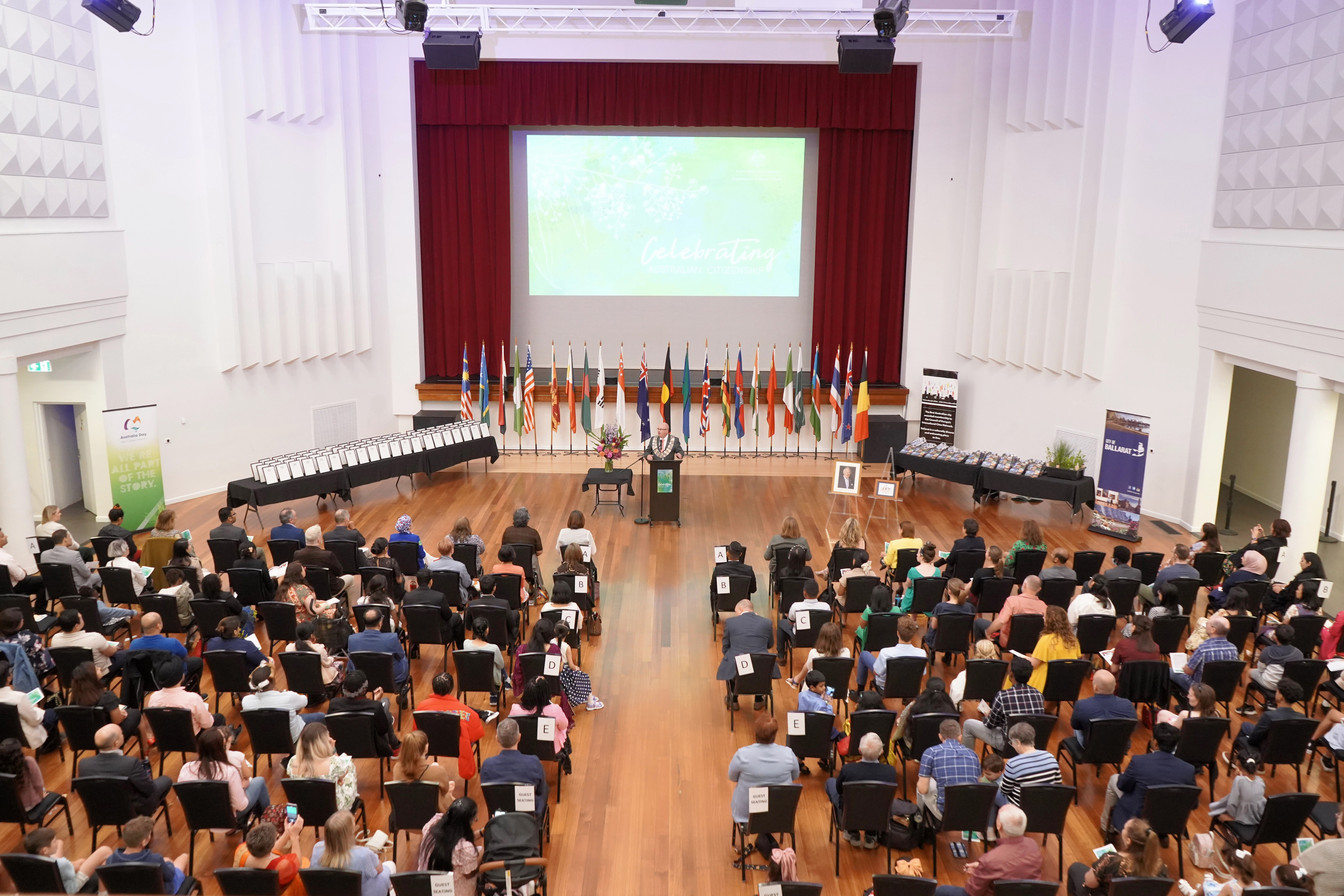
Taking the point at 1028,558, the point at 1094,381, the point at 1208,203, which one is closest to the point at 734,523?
the point at 1028,558

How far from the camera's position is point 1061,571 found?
1070 centimetres

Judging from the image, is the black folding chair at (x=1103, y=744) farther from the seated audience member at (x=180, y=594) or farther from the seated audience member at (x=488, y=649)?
the seated audience member at (x=180, y=594)

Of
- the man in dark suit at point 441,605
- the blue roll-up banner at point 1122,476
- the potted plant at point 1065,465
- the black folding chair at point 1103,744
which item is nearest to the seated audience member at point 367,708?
the man in dark suit at point 441,605

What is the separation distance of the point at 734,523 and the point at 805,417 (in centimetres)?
591

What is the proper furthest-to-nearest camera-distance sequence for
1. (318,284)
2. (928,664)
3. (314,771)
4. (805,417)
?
(805,417)
(318,284)
(928,664)
(314,771)

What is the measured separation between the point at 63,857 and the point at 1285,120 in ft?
49.7

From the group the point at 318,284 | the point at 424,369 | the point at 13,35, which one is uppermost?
the point at 13,35

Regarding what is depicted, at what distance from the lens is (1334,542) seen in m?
15.3

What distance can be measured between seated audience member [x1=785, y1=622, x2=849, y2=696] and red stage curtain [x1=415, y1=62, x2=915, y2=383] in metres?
13.1

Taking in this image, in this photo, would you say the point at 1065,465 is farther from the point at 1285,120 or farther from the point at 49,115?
the point at 49,115

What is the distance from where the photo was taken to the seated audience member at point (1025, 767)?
22.5ft

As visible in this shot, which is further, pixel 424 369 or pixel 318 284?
pixel 424 369

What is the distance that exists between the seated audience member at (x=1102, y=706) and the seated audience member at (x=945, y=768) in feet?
3.44

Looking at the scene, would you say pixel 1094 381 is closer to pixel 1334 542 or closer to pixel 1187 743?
pixel 1334 542
